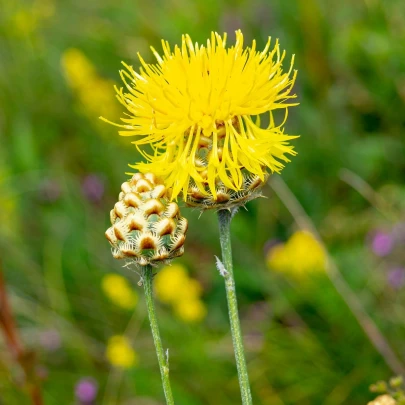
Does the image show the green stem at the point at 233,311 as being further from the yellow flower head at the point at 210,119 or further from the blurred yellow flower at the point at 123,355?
the blurred yellow flower at the point at 123,355

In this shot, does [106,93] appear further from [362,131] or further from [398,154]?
[398,154]

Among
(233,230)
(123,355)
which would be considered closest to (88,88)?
(233,230)

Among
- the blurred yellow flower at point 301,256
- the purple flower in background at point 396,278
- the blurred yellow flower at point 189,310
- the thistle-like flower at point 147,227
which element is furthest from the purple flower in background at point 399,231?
the thistle-like flower at point 147,227

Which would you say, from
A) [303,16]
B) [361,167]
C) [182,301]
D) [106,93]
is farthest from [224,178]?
[106,93]

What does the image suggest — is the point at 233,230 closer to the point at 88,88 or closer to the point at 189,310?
the point at 189,310

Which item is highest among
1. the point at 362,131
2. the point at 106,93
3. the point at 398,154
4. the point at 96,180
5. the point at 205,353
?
the point at 106,93

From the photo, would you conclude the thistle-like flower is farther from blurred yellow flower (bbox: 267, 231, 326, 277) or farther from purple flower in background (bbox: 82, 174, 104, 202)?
purple flower in background (bbox: 82, 174, 104, 202)
